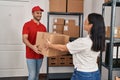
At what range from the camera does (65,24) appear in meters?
4.26

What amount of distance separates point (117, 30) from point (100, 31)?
0.98 m

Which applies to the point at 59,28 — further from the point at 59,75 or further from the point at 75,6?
the point at 59,75

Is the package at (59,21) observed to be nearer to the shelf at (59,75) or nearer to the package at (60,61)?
the package at (60,61)

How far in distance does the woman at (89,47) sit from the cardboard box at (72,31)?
219 cm

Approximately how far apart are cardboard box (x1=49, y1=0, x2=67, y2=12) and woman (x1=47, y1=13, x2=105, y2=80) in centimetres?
225

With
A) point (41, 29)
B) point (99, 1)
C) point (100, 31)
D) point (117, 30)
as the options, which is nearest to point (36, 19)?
point (41, 29)

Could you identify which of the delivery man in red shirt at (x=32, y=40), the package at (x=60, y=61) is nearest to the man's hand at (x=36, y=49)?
the delivery man in red shirt at (x=32, y=40)

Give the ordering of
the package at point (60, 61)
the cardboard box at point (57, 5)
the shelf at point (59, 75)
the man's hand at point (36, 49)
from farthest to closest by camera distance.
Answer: the shelf at point (59, 75) < the package at point (60, 61) < the cardboard box at point (57, 5) < the man's hand at point (36, 49)

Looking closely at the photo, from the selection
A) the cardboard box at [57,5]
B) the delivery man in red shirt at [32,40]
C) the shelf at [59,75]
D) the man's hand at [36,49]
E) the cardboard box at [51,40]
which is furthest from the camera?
the shelf at [59,75]

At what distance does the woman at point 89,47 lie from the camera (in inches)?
77.7

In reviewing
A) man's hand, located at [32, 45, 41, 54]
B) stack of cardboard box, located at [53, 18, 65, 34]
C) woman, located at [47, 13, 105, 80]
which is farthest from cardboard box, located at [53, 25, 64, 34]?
woman, located at [47, 13, 105, 80]

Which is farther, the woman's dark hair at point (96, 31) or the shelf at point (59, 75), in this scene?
the shelf at point (59, 75)

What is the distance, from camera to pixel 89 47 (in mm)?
1979

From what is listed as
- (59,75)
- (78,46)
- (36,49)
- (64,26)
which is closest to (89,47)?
(78,46)
